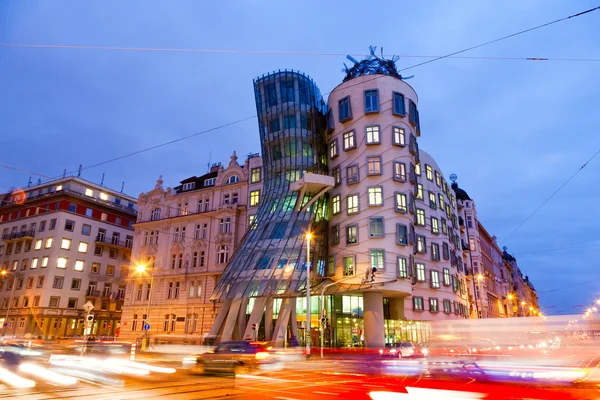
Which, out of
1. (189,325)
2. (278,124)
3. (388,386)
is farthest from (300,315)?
(388,386)

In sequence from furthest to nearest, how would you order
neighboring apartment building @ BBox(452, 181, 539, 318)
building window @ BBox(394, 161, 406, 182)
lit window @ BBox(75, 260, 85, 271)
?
neighboring apartment building @ BBox(452, 181, 539, 318), lit window @ BBox(75, 260, 85, 271), building window @ BBox(394, 161, 406, 182)

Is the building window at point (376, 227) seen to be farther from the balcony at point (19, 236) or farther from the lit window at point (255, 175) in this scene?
the balcony at point (19, 236)

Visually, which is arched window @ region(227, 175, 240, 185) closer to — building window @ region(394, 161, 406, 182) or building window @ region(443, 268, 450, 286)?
building window @ region(394, 161, 406, 182)

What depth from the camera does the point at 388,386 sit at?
46.6ft

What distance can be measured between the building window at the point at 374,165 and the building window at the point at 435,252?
44.9 ft

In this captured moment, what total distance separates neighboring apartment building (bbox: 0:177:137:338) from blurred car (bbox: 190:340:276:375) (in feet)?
166

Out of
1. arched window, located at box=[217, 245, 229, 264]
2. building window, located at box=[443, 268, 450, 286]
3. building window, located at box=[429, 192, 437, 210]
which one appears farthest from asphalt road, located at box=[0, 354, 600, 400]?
building window, located at box=[429, 192, 437, 210]

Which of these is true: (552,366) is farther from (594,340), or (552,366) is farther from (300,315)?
(300,315)

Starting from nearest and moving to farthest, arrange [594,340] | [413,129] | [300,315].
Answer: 1. [594,340]
2. [300,315]
3. [413,129]

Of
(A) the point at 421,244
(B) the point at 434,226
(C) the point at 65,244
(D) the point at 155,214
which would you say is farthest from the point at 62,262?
(B) the point at 434,226

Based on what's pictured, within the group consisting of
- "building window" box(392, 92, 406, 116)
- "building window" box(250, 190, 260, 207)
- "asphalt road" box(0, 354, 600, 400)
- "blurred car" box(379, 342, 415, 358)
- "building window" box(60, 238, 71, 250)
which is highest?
"building window" box(392, 92, 406, 116)

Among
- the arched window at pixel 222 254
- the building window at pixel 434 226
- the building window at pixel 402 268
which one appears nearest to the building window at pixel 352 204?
the building window at pixel 402 268

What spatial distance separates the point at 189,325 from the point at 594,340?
140 ft

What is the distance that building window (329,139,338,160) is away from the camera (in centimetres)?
4783
